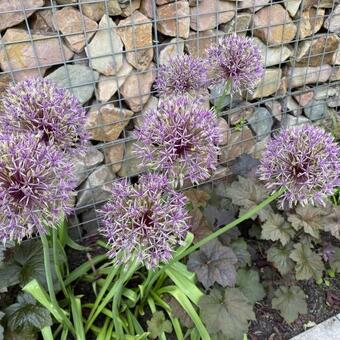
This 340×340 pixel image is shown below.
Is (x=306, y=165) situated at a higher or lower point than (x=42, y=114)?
lower

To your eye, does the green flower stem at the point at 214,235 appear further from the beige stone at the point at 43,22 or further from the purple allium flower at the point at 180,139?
the beige stone at the point at 43,22

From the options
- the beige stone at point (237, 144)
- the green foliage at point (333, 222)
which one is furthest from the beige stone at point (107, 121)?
the green foliage at point (333, 222)

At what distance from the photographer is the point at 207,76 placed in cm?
165

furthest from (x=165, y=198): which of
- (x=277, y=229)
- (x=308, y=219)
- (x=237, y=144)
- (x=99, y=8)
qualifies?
(x=237, y=144)

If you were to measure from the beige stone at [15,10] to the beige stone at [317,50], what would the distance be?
→ 1.54 m

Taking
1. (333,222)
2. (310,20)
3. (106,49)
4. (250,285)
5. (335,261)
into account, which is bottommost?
(335,261)

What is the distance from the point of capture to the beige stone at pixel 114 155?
2.12 metres

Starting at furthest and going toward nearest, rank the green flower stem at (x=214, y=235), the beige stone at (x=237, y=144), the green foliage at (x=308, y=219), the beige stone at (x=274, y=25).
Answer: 1. the beige stone at (x=237, y=144)
2. the beige stone at (x=274, y=25)
3. the green foliage at (x=308, y=219)
4. the green flower stem at (x=214, y=235)

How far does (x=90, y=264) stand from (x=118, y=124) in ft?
2.28

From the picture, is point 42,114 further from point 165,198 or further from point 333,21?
point 333,21

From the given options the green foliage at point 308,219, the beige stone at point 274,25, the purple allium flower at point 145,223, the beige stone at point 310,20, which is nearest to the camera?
the purple allium flower at point 145,223

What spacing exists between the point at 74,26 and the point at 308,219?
1285 millimetres

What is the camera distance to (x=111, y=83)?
6.43 ft

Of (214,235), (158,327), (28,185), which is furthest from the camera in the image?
(158,327)
